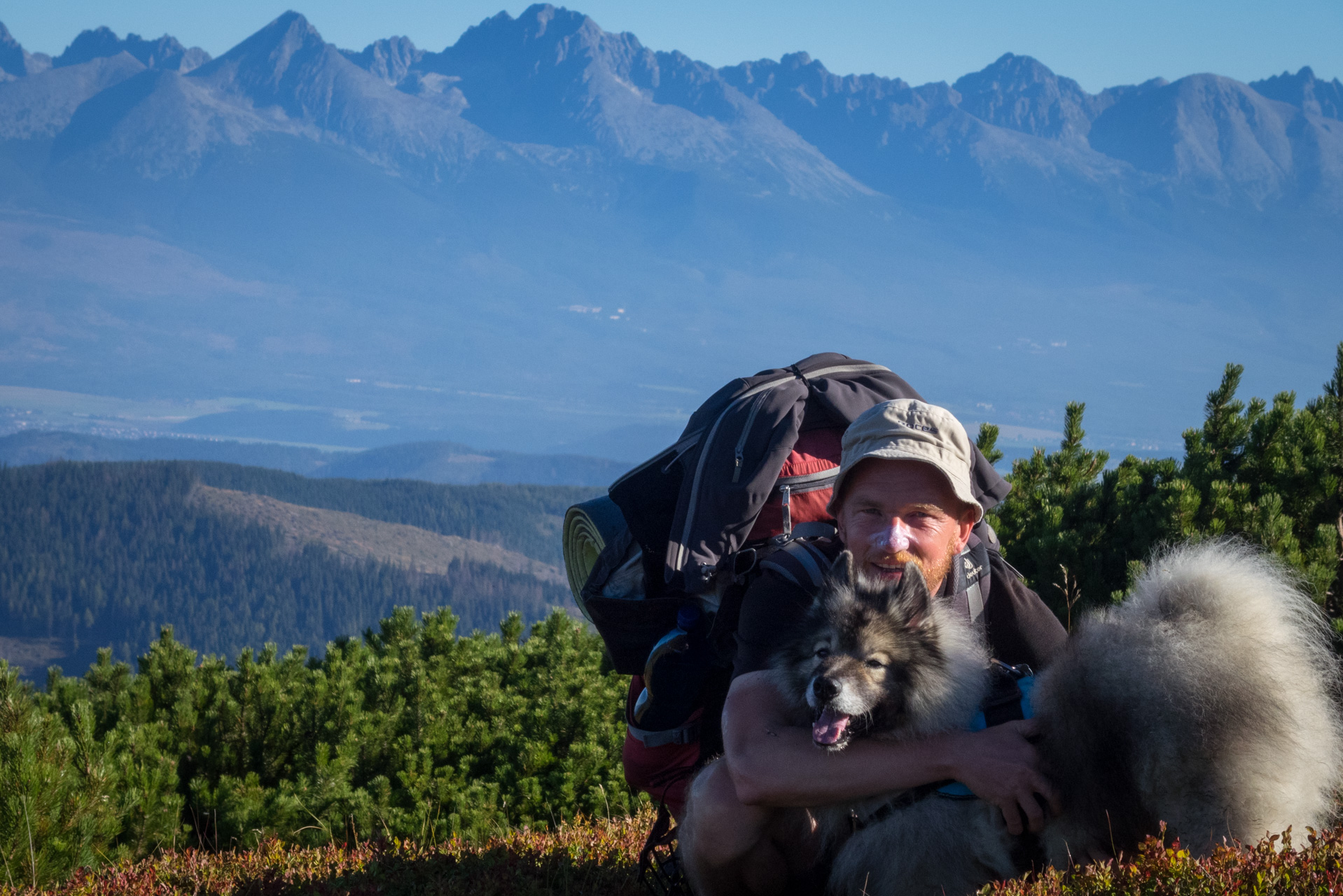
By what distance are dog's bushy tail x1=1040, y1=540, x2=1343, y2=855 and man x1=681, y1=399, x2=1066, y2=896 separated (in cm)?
21

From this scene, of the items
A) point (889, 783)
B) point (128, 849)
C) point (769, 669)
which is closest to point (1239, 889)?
point (889, 783)

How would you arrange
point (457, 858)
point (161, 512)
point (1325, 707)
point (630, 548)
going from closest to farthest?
1. point (1325, 707)
2. point (630, 548)
3. point (457, 858)
4. point (161, 512)

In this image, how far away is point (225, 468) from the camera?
17762 cm

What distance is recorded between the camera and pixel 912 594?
11.5ft

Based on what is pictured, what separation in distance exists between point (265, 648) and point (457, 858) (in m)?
5.44

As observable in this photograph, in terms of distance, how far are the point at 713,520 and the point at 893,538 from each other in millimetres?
773

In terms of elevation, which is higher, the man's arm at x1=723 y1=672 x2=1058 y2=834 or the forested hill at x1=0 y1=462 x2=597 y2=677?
the man's arm at x1=723 y1=672 x2=1058 y2=834

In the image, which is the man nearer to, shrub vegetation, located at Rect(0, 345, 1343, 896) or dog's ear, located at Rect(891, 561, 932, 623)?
dog's ear, located at Rect(891, 561, 932, 623)

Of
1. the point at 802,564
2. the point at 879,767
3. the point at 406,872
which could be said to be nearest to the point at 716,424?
the point at 802,564

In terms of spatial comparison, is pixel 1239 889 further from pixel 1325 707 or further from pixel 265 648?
→ pixel 265 648

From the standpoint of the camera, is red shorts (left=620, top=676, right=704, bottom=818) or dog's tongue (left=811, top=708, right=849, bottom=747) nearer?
dog's tongue (left=811, top=708, right=849, bottom=747)

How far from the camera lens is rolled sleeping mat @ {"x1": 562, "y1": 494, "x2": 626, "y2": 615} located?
512 centimetres

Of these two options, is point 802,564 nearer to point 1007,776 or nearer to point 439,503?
point 1007,776

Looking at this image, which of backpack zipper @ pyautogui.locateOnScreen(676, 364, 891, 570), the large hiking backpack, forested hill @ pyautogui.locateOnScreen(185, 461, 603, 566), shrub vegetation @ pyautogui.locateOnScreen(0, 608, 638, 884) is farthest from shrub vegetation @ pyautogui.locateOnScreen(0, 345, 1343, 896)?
forested hill @ pyautogui.locateOnScreen(185, 461, 603, 566)
